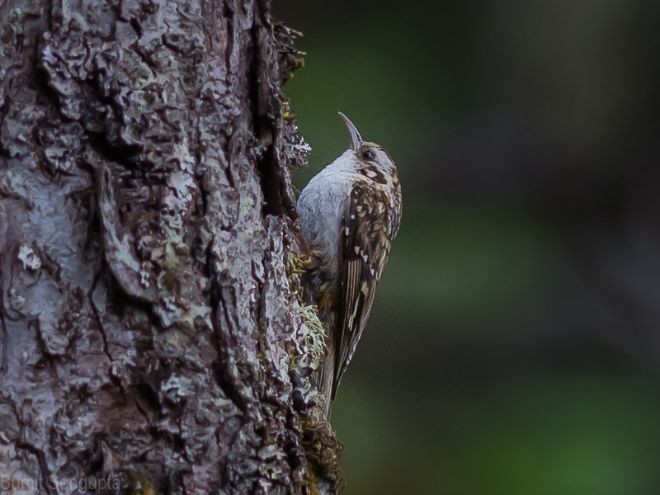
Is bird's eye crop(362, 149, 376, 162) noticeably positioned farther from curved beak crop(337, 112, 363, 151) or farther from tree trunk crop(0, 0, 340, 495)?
tree trunk crop(0, 0, 340, 495)

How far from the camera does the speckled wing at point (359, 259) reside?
341 centimetres

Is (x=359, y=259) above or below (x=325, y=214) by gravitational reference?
below

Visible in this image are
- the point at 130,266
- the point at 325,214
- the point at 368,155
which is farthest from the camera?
the point at 368,155

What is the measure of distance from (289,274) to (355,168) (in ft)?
4.92

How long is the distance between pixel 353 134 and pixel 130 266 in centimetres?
210

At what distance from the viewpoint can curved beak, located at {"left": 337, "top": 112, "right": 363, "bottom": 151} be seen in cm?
388

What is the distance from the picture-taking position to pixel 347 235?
3.57 m

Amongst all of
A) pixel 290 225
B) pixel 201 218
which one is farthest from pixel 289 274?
pixel 201 218

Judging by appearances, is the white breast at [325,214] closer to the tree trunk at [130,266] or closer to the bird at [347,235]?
the bird at [347,235]

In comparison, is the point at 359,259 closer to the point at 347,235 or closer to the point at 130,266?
the point at 347,235

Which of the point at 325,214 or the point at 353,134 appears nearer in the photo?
the point at 325,214

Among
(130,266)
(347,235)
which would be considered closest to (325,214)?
(347,235)

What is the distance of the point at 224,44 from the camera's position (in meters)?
2.08

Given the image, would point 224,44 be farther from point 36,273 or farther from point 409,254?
point 409,254
